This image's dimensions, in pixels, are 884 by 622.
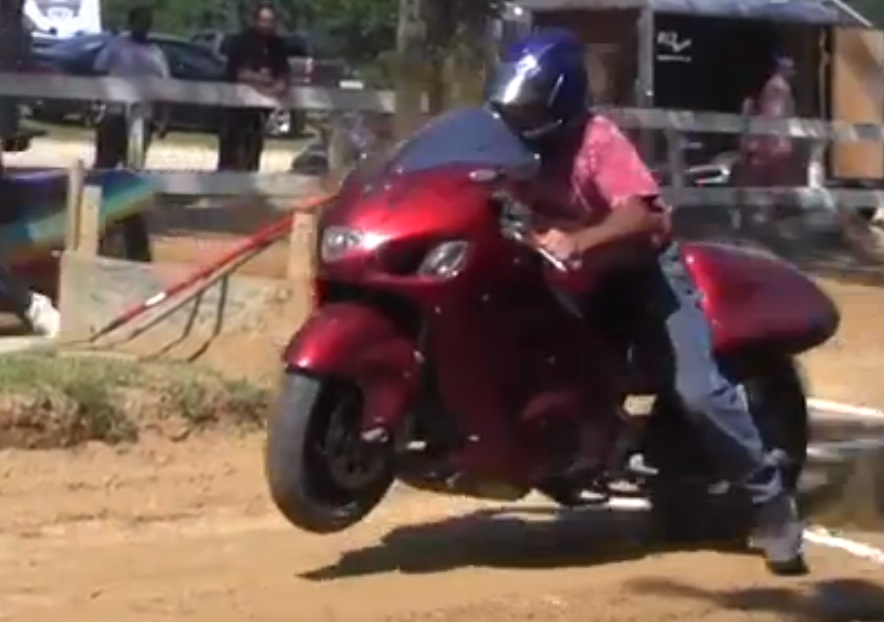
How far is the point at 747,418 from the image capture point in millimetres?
8055

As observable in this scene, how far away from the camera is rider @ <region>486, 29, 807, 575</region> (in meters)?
7.61

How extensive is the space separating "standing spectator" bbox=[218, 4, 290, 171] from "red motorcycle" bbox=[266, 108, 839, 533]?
11.7 metres

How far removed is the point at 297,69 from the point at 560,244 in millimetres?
23420

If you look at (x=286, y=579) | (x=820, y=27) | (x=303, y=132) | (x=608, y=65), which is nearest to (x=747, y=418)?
(x=286, y=579)

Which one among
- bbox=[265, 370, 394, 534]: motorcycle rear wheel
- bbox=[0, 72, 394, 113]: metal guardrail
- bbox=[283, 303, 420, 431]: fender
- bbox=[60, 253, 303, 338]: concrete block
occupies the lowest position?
bbox=[0, 72, 394, 113]: metal guardrail

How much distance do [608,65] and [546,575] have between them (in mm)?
18315

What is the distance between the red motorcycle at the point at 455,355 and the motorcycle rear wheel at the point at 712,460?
0.6 inches

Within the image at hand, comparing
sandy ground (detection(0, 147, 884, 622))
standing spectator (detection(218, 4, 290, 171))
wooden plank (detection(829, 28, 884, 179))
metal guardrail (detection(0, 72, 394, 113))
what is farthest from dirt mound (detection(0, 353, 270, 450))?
wooden plank (detection(829, 28, 884, 179))

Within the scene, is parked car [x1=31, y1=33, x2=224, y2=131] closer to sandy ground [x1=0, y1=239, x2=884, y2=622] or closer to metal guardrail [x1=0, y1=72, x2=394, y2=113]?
metal guardrail [x1=0, y1=72, x2=394, y2=113]

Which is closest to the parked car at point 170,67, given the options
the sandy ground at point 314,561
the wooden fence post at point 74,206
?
the wooden fence post at point 74,206

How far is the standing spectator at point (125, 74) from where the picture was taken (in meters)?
18.8

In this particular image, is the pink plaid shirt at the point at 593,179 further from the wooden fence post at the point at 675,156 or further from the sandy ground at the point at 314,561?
A: the wooden fence post at the point at 675,156

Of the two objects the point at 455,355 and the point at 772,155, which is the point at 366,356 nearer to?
the point at 455,355

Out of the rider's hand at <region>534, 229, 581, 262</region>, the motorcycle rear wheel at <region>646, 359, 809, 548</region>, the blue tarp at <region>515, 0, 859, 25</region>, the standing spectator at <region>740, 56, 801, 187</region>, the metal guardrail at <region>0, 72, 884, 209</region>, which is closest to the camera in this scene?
the rider's hand at <region>534, 229, 581, 262</region>
